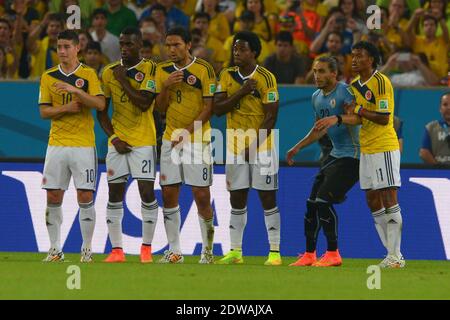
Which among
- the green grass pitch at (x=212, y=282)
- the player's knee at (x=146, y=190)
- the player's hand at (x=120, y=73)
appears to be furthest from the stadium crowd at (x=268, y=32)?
the green grass pitch at (x=212, y=282)

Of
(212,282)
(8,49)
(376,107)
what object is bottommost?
(212,282)

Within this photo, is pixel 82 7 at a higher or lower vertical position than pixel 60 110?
higher

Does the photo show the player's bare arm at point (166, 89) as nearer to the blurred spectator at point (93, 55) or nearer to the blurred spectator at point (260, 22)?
the blurred spectator at point (93, 55)

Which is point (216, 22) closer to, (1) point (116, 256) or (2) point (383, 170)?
(1) point (116, 256)

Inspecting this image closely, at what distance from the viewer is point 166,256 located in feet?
46.7

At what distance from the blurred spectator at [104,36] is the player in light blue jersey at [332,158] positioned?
5.69 metres

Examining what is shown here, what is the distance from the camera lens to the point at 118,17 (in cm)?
1973

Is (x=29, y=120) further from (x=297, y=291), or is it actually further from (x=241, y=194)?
(x=297, y=291)

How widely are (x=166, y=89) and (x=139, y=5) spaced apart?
7052 millimetres

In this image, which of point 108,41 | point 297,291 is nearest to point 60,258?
point 297,291

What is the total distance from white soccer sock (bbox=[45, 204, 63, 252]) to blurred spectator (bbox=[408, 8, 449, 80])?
23.3 ft

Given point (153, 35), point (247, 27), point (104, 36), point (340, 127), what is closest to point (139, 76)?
point (340, 127)

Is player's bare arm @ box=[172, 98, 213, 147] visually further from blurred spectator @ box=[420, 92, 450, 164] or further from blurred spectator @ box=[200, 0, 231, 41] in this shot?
blurred spectator @ box=[200, 0, 231, 41]

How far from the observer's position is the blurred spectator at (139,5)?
67.3 ft
